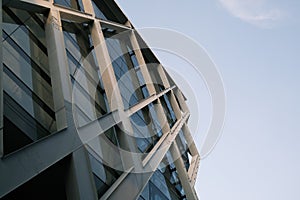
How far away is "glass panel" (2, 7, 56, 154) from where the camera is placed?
651 centimetres

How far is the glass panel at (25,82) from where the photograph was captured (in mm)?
6508

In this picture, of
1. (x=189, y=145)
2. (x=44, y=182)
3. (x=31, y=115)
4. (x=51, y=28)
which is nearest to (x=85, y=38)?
(x=51, y=28)

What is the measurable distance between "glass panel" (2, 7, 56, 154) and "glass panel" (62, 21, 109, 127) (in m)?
1.48

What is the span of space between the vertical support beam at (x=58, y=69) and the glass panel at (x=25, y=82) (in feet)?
1.31

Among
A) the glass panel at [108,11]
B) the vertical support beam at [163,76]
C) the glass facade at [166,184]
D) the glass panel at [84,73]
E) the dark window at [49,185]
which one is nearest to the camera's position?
the dark window at [49,185]

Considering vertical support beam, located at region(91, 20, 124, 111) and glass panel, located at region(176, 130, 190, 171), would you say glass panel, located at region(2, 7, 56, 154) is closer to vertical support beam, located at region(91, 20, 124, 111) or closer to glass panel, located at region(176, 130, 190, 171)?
vertical support beam, located at region(91, 20, 124, 111)

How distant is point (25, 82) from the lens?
755cm

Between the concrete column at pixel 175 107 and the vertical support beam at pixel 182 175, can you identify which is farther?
the concrete column at pixel 175 107

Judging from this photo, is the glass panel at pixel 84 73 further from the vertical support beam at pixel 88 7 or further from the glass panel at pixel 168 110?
the glass panel at pixel 168 110

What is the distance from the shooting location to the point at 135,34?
19.5 metres

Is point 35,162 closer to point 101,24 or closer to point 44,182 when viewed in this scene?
point 44,182

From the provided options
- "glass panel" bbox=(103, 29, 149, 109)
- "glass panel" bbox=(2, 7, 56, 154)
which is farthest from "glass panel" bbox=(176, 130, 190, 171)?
"glass panel" bbox=(2, 7, 56, 154)

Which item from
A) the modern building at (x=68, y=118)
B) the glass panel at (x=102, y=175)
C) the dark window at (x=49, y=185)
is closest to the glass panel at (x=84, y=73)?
the modern building at (x=68, y=118)

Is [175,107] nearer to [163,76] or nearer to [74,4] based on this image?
[163,76]
